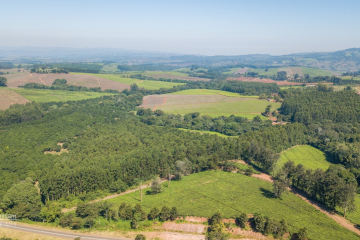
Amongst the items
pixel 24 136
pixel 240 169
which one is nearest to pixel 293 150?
pixel 240 169

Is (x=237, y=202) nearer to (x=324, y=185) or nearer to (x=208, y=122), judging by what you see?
(x=324, y=185)

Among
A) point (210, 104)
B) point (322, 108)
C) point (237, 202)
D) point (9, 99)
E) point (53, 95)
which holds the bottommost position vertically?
point (237, 202)

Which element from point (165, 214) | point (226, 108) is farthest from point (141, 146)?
point (226, 108)

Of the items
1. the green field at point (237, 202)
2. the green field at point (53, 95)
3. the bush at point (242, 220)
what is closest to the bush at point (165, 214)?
the green field at point (237, 202)

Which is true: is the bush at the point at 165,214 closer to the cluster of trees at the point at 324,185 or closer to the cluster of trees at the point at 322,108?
the cluster of trees at the point at 324,185

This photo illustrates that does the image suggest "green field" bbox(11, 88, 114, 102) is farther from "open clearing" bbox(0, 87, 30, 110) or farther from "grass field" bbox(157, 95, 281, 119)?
"grass field" bbox(157, 95, 281, 119)

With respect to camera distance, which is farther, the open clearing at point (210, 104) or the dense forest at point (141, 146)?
the open clearing at point (210, 104)
